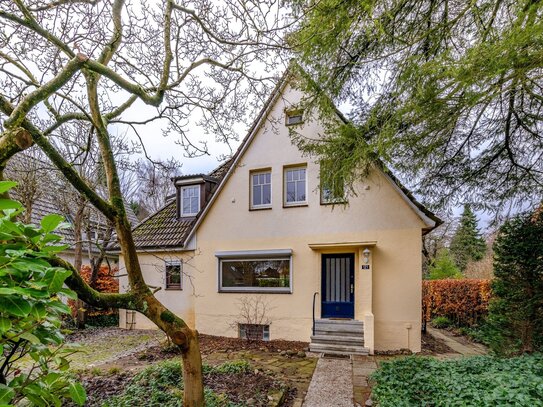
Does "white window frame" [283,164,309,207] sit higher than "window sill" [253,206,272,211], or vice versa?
"white window frame" [283,164,309,207]

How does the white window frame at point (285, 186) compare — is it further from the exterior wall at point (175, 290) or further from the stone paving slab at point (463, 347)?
the stone paving slab at point (463, 347)

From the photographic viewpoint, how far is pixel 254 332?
10969mm

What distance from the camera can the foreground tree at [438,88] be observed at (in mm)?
4551

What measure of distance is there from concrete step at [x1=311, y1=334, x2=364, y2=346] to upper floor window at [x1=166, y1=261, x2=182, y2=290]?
18.1 ft

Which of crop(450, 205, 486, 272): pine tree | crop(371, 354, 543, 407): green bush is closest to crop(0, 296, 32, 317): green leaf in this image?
crop(371, 354, 543, 407): green bush

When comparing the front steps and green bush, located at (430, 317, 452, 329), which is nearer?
the front steps

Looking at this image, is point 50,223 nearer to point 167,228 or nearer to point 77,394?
point 77,394

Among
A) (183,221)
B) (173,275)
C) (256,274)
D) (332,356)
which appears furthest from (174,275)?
(332,356)

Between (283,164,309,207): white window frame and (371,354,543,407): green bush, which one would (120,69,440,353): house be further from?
(371,354,543,407): green bush

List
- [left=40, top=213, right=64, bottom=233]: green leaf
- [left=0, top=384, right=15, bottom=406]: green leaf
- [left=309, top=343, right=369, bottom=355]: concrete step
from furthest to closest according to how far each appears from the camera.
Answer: [left=309, top=343, right=369, bottom=355]: concrete step < [left=40, top=213, right=64, bottom=233]: green leaf < [left=0, top=384, right=15, bottom=406]: green leaf

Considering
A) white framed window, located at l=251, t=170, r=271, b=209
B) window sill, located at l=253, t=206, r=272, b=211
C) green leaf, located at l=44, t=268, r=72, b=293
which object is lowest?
green leaf, located at l=44, t=268, r=72, b=293

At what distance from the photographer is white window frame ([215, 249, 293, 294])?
35.2ft

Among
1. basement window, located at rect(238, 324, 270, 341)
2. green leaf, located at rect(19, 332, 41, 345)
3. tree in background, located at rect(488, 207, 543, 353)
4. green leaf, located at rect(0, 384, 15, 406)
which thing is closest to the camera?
green leaf, located at rect(0, 384, 15, 406)

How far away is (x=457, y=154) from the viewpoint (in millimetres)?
7113
